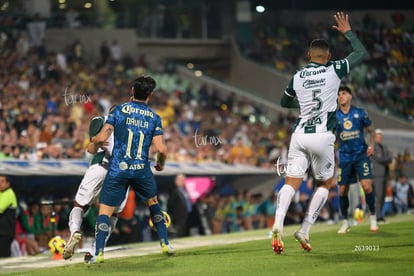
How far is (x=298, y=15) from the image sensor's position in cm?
3969

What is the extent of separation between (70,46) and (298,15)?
32.1 ft

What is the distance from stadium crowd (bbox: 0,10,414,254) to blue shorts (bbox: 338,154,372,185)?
21.4 ft

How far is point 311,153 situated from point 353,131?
481 centimetres

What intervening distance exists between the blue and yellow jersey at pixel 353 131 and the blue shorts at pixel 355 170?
3.3 inches

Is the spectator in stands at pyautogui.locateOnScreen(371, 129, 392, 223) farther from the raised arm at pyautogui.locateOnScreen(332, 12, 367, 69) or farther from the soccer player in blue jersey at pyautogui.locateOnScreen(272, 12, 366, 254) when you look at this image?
the raised arm at pyautogui.locateOnScreen(332, 12, 367, 69)

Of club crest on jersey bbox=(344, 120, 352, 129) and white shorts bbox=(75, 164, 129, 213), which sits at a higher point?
club crest on jersey bbox=(344, 120, 352, 129)

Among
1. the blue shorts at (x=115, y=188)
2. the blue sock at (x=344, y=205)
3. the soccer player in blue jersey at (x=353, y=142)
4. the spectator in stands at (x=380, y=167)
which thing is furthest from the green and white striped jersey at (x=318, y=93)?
the spectator in stands at (x=380, y=167)

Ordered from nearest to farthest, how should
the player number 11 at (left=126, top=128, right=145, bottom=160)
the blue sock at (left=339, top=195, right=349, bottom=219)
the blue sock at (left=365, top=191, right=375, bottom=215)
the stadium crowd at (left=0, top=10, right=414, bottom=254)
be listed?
the player number 11 at (left=126, top=128, right=145, bottom=160) < the blue sock at (left=365, top=191, right=375, bottom=215) < the blue sock at (left=339, top=195, right=349, bottom=219) < the stadium crowd at (left=0, top=10, right=414, bottom=254)

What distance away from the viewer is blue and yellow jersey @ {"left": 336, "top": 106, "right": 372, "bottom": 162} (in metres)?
16.8

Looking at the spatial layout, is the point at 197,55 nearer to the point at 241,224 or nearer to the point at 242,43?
the point at 242,43

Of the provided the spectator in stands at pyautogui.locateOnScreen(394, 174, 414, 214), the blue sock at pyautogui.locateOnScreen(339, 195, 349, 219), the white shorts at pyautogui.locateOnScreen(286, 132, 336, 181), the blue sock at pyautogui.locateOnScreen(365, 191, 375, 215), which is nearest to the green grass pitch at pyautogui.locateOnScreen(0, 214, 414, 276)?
the white shorts at pyautogui.locateOnScreen(286, 132, 336, 181)

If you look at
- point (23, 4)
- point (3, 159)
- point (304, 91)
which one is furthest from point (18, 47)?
point (304, 91)

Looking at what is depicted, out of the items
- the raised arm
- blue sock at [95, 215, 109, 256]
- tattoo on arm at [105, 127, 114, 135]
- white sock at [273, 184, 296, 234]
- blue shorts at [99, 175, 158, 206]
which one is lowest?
blue sock at [95, 215, 109, 256]

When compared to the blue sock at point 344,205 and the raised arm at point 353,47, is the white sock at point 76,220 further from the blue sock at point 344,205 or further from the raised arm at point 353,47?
the blue sock at point 344,205
